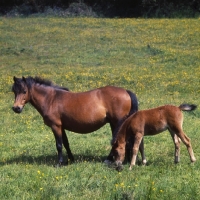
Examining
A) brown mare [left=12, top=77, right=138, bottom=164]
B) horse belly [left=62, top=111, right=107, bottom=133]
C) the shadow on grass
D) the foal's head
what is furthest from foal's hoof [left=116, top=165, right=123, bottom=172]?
the foal's head

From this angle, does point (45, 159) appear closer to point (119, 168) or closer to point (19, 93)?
point (19, 93)

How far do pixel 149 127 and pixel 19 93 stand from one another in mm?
2882

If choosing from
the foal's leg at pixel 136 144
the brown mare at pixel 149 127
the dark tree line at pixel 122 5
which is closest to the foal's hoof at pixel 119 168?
the brown mare at pixel 149 127

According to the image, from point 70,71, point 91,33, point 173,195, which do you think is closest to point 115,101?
point 173,195

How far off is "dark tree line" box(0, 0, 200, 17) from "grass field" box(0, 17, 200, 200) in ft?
21.0

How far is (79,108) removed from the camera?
1006 centimetres

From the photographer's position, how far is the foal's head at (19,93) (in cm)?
993

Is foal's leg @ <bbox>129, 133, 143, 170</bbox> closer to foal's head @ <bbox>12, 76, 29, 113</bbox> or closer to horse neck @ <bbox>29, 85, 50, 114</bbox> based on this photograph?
horse neck @ <bbox>29, 85, 50, 114</bbox>

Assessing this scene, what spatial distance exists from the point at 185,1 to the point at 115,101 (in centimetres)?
3841

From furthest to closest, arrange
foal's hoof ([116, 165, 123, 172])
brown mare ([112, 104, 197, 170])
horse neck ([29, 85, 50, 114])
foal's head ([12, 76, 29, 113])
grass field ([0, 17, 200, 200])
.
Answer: horse neck ([29, 85, 50, 114])
foal's head ([12, 76, 29, 113])
brown mare ([112, 104, 197, 170])
foal's hoof ([116, 165, 123, 172])
grass field ([0, 17, 200, 200])

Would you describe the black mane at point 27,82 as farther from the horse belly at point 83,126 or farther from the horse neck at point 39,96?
the horse belly at point 83,126

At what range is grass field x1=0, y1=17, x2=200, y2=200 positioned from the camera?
7.62 meters

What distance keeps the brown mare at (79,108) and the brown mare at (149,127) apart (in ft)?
1.73

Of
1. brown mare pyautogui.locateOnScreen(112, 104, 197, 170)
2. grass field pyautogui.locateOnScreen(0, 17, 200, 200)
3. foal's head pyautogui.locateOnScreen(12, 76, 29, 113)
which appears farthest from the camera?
foal's head pyautogui.locateOnScreen(12, 76, 29, 113)
